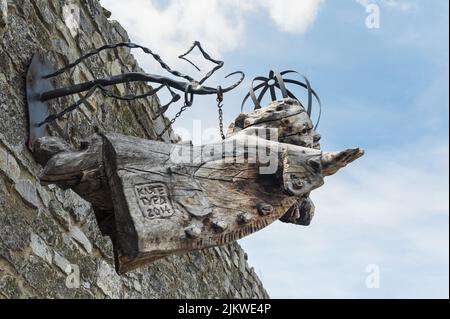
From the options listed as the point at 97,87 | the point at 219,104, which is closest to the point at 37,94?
the point at 97,87

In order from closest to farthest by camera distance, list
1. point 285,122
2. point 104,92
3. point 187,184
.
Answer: point 187,184, point 285,122, point 104,92

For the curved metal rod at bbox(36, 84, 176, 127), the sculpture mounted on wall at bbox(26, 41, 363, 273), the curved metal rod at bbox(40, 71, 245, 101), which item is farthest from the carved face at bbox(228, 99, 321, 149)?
the curved metal rod at bbox(36, 84, 176, 127)

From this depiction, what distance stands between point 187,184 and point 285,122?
0.55 m

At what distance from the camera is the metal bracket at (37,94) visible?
11.9 ft

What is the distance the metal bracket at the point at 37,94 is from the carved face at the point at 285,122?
33.7 inches

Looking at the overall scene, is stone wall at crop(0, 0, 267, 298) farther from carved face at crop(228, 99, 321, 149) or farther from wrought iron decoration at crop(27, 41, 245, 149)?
carved face at crop(228, 99, 321, 149)

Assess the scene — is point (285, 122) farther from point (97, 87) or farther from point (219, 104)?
point (97, 87)

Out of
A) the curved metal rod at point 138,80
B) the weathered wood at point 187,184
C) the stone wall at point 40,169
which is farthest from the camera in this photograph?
the curved metal rod at point 138,80

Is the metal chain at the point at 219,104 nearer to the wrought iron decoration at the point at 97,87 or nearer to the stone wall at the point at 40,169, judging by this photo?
the wrought iron decoration at the point at 97,87

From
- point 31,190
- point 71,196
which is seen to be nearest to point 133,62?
point 71,196

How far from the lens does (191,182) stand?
126 inches

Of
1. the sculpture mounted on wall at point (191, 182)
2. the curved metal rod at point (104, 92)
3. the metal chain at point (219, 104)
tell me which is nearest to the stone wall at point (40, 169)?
the curved metal rod at point (104, 92)
